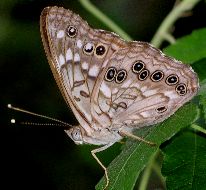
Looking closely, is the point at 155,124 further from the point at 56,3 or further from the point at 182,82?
the point at 56,3

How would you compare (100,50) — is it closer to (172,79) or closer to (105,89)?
(105,89)

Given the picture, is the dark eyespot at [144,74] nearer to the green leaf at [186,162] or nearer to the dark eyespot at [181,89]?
the dark eyespot at [181,89]

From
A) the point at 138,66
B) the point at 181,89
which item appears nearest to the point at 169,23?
the point at 138,66

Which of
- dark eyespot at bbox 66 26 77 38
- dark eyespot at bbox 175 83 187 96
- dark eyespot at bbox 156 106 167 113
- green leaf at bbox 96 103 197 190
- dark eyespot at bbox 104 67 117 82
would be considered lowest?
green leaf at bbox 96 103 197 190

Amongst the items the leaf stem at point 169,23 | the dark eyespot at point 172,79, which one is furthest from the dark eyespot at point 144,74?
the leaf stem at point 169,23

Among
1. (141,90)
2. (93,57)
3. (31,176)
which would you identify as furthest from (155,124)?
(31,176)

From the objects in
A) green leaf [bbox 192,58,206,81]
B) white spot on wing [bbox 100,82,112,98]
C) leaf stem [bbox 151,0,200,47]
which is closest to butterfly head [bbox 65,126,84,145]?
white spot on wing [bbox 100,82,112,98]

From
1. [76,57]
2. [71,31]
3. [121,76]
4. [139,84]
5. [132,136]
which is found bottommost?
[132,136]

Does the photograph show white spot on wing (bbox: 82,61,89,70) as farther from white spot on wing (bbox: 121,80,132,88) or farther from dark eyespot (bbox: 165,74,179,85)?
dark eyespot (bbox: 165,74,179,85)
